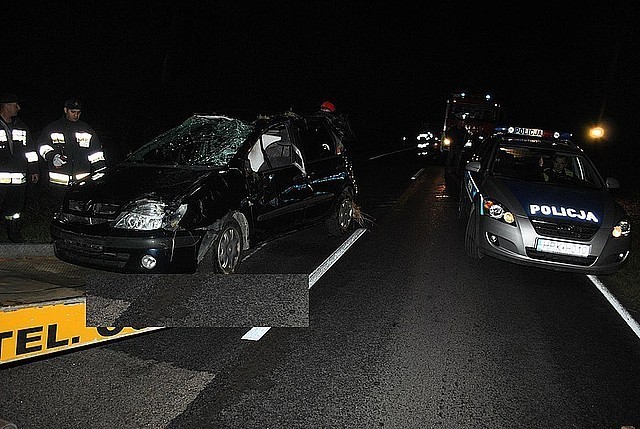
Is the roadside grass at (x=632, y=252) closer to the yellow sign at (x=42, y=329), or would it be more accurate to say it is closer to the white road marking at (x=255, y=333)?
the white road marking at (x=255, y=333)

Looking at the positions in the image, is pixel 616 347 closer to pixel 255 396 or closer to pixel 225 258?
pixel 255 396

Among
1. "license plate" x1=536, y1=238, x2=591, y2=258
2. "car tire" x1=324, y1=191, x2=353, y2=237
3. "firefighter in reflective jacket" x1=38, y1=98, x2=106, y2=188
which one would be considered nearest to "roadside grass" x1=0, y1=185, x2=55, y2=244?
"firefighter in reflective jacket" x1=38, y1=98, x2=106, y2=188

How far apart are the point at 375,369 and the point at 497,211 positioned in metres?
3.45

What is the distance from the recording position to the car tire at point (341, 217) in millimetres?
8734

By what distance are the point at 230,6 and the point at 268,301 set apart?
20036mm

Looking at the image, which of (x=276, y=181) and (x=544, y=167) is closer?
(x=276, y=181)

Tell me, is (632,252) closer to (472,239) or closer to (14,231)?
(472,239)

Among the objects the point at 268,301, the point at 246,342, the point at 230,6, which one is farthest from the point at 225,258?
the point at 230,6

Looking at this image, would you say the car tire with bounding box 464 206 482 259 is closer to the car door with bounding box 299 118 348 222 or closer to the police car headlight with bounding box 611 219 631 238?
the police car headlight with bounding box 611 219 631 238

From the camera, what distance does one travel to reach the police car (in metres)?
6.71

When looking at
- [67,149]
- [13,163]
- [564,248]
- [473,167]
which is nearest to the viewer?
[564,248]

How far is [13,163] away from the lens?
6949 millimetres

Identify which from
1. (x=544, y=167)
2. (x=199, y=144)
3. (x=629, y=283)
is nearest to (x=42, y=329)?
(x=199, y=144)

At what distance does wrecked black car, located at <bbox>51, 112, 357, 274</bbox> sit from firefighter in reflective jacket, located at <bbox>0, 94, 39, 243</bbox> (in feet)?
4.43
